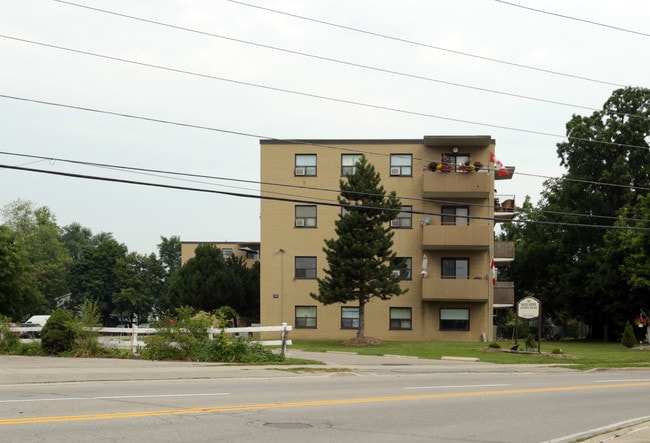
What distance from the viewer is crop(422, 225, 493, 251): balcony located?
49.9m

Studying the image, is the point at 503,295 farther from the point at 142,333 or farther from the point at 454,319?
the point at 142,333

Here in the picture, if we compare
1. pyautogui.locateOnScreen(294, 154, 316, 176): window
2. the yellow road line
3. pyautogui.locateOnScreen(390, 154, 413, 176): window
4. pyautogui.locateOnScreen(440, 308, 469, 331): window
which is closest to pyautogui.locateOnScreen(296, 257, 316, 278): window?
pyautogui.locateOnScreen(294, 154, 316, 176): window

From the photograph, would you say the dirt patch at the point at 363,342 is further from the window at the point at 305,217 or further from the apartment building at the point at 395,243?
the window at the point at 305,217

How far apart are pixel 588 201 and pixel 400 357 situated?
3484cm

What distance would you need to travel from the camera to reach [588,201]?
62.7 m

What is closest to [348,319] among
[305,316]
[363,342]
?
[305,316]

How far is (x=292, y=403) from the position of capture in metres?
15.2

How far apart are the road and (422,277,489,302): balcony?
2455cm

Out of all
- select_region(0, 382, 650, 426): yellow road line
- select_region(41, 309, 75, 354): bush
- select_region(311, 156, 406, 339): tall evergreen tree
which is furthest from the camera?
select_region(311, 156, 406, 339): tall evergreen tree

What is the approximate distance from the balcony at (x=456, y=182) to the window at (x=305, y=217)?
7312 millimetres

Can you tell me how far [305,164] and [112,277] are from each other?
66.4 m

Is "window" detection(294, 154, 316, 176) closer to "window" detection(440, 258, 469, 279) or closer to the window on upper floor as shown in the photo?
the window on upper floor

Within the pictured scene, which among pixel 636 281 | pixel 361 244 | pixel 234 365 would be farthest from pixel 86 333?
pixel 636 281

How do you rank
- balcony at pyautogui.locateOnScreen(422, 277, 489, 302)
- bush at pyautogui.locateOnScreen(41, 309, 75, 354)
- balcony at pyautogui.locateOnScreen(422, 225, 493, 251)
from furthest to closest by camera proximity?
balcony at pyautogui.locateOnScreen(422, 277, 489, 302)
balcony at pyautogui.locateOnScreen(422, 225, 493, 251)
bush at pyautogui.locateOnScreen(41, 309, 75, 354)
